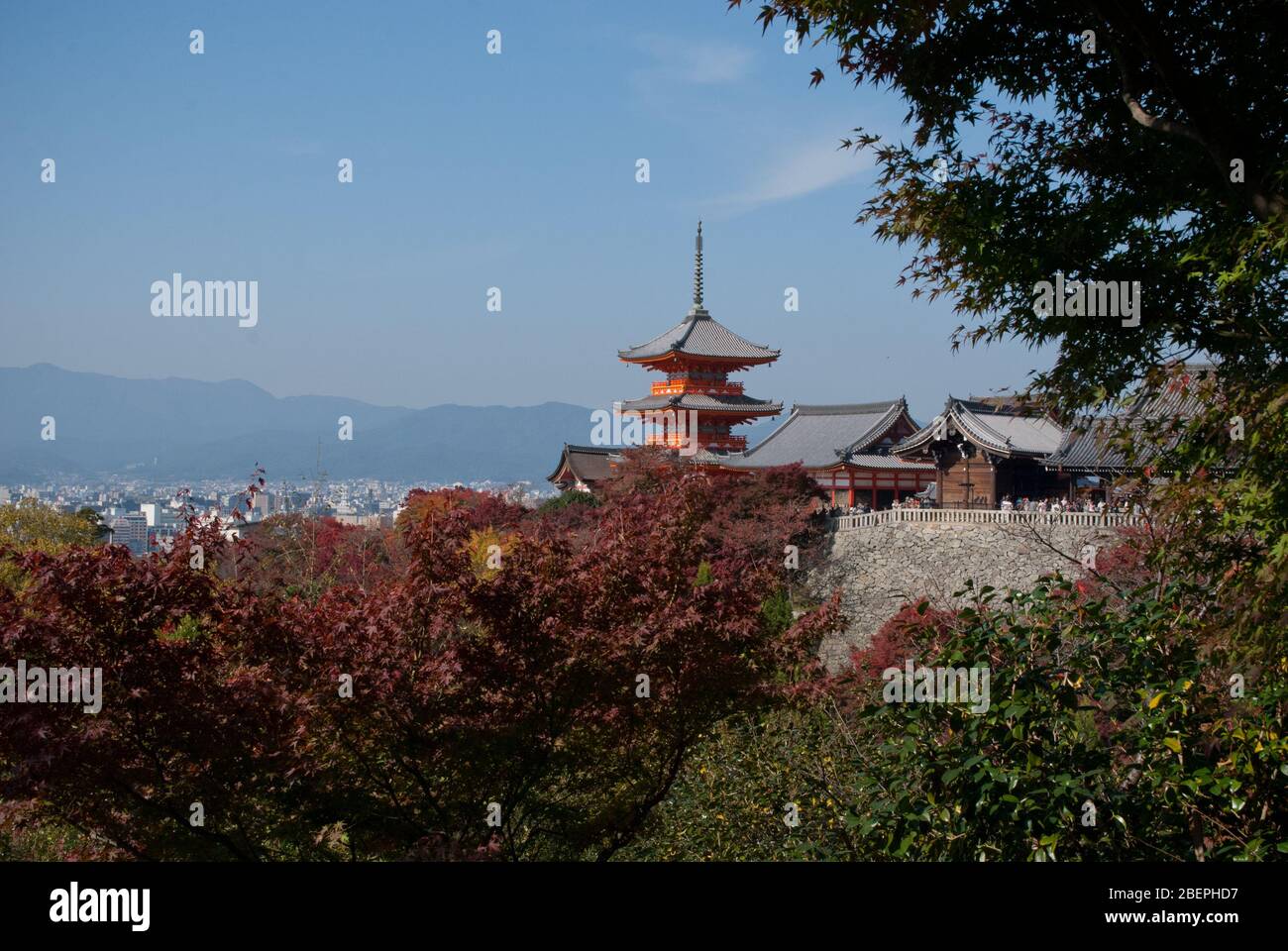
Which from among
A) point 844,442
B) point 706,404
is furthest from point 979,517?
point 706,404

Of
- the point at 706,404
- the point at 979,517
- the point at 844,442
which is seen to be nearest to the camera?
the point at 979,517

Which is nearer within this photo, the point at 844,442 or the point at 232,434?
the point at 844,442

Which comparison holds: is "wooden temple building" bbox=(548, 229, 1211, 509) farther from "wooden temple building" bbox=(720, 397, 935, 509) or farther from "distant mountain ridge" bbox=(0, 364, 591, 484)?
"distant mountain ridge" bbox=(0, 364, 591, 484)

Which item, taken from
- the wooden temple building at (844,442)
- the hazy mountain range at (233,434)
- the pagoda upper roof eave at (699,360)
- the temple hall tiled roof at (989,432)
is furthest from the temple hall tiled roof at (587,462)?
the hazy mountain range at (233,434)

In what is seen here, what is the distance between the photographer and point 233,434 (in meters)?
118

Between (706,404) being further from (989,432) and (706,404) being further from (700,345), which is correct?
(989,432)

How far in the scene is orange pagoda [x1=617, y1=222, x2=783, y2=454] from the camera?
27438mm

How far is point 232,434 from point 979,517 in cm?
11250

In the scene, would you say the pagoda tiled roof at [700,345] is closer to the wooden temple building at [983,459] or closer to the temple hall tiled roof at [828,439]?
the temple hall tiled roof at [828,439]
